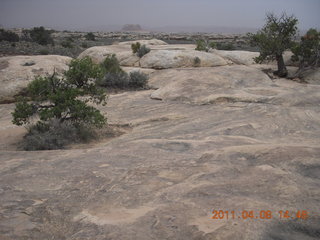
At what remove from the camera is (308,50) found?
14.8 metres

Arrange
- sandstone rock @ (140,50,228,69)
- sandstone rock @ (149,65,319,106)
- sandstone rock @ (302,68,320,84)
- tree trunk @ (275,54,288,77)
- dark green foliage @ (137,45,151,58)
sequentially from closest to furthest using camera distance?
sandstone rock @ (149,65,319,106), sandstone rock @ (302,68,320,84), tree trunk @ (275,54,288,77), sandstone rock @ (140,50,228,69), dark green foliage @ (137,45,151,58)

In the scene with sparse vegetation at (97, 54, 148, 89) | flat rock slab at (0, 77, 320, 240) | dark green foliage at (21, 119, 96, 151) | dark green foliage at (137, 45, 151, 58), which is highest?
dark green foliage at (137, 45, 151, 58)

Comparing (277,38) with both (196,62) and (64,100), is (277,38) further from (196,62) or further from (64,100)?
(64,100)

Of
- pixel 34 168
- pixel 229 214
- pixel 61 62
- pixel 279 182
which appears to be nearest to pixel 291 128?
pixel 279 182

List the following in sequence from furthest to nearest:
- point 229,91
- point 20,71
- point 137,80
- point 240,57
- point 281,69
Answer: point 240,57, point 281,69, point 137,80, point 20,71, point 229,91

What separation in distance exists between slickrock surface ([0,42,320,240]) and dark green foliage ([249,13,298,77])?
9037 millimetres

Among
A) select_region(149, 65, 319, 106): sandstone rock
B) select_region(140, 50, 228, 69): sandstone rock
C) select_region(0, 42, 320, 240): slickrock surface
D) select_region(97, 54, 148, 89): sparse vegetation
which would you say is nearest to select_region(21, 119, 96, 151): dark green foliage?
select_region(0, 42, 320, 240): slickrock surface

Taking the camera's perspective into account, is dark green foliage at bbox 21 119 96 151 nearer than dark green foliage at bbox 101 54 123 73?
Yes

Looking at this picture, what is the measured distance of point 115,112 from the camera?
339 inches

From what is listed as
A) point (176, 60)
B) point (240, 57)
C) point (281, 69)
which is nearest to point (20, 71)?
point (176, 60)

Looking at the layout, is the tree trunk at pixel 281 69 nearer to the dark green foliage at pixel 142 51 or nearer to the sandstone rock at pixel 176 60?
the sandstone rock at pixel 176 60

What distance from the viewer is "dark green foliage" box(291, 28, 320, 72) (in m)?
14.8

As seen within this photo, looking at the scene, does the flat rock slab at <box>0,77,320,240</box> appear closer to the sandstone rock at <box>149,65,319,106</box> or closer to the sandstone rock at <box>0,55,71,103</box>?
the sandstone rock at <box>149,65,319,106</box>
